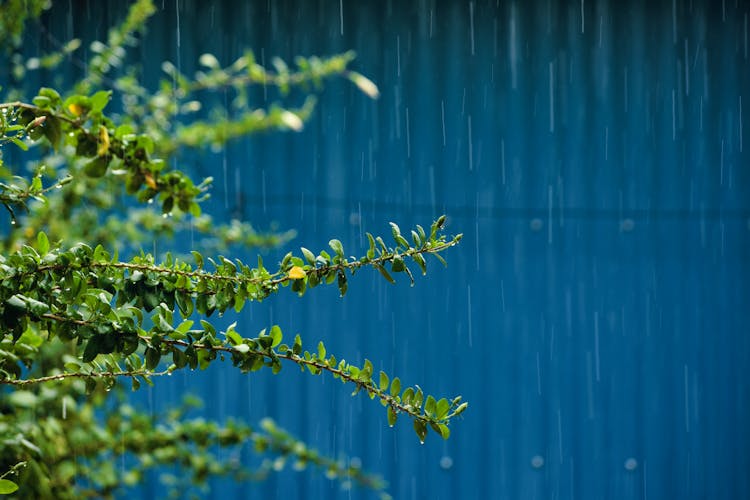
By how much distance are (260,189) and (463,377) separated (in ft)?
4.29

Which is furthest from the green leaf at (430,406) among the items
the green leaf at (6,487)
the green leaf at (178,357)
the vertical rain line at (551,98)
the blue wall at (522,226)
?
the vertical rain line at (551,98)

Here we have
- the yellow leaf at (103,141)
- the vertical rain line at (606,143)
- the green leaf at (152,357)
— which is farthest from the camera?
the vertical rain line at (606,143)

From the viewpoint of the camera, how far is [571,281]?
3957 millimetres

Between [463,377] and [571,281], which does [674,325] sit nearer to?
[571,281]

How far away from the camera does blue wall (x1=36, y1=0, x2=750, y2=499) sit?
12.7 ft

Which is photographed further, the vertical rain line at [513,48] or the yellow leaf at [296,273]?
the vertical rain line at [513,48]

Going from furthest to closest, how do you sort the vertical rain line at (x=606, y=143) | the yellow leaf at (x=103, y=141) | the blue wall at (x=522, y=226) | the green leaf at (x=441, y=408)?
the vertical rain line at (x=606, y=143)
the blue wall at (x=522, y=226)
the green leaf at (x=441, y=408)
the yellow leaf at (x=103, y=141)

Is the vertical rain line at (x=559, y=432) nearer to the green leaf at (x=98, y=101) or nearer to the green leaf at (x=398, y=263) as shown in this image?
the green leaf at (x=398, y=263)

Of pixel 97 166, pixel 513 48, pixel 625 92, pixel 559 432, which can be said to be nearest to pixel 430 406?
pixel 97 166

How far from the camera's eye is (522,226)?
394 centimetres

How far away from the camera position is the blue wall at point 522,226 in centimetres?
387

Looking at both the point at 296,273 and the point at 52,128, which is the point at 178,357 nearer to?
the point at 296,273

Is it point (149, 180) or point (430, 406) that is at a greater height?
point (149, 180)

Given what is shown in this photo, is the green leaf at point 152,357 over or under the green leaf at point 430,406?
over
